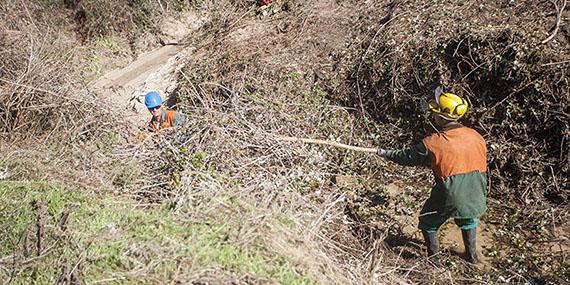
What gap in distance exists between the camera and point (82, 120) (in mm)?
5797

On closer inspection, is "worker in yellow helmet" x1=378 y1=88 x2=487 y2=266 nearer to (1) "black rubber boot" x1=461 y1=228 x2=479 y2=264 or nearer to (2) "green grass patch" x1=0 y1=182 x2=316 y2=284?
(1) "black rubber boot" x1=461 y1=228 x2=479 y2=264

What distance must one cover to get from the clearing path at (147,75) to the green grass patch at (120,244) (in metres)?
2.94

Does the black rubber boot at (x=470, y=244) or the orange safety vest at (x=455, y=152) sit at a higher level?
the orange safety vest at (x=455, y=152)

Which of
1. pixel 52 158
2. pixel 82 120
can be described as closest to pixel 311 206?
pixel 52 158

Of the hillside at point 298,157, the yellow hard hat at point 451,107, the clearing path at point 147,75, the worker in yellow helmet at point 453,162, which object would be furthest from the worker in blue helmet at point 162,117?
the yellow hard hat at point 451,107

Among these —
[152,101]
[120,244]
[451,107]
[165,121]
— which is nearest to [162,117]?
[165,121]

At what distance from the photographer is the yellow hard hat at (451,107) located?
355 cm

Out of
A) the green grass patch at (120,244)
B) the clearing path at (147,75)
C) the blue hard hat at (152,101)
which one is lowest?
the clearing path at (147,75)

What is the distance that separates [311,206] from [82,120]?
3538 mm

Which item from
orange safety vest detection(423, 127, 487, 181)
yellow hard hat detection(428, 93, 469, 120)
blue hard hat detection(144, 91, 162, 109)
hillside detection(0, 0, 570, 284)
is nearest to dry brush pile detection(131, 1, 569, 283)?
hillside detection(0, 0, 570, 284)

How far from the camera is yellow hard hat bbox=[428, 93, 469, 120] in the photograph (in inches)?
140

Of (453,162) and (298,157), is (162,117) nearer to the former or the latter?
(298,157)

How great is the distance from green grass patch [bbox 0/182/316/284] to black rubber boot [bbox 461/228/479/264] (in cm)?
165

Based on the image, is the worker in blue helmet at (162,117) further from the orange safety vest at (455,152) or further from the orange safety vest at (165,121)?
the orange safety vest at (455,152)
